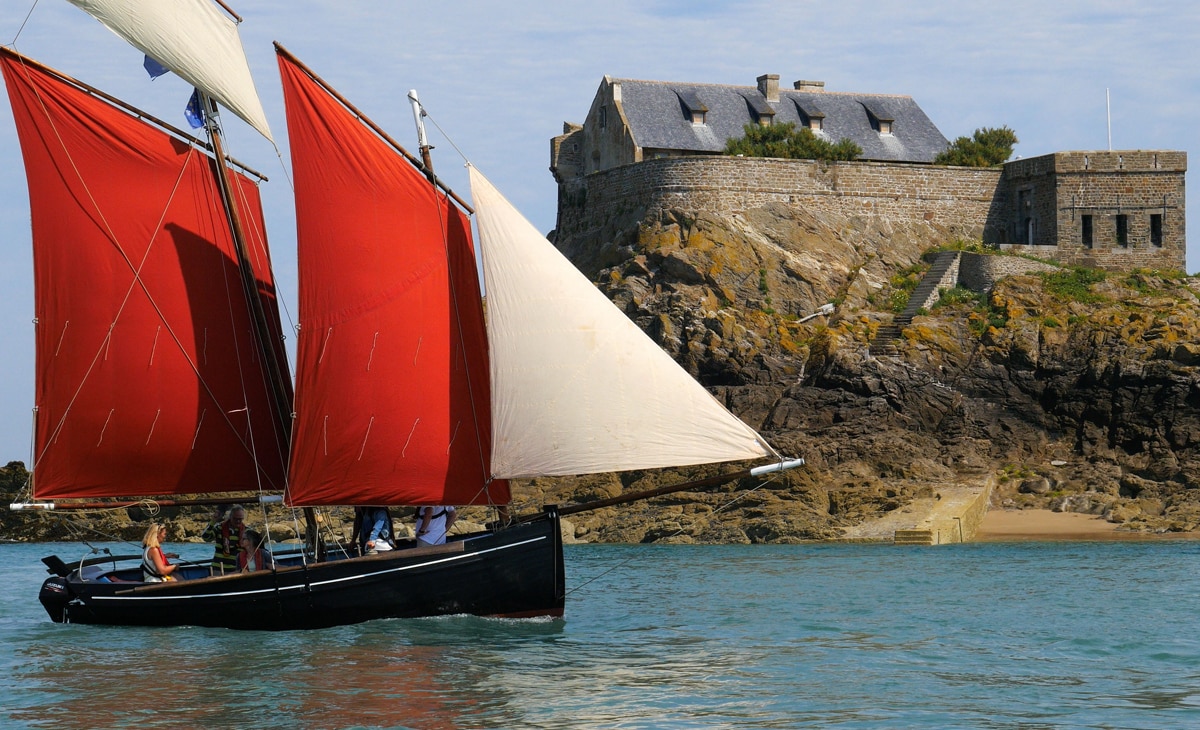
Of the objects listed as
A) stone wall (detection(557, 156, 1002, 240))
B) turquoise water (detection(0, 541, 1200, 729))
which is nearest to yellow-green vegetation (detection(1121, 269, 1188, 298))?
stone wall (detection(557, 156, 1002, 240))

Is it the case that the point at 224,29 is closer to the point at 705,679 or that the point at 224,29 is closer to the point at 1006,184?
the point at 705,679

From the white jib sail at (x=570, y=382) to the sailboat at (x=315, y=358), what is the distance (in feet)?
0.11

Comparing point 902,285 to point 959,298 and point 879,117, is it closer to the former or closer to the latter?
point 959,298

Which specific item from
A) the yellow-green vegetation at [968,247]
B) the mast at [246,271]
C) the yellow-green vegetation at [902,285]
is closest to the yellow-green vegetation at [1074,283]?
the yellow-green vegetation at [968,247]

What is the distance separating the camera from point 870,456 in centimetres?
4738

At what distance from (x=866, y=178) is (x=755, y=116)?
516cm

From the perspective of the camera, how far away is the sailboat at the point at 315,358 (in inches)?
889

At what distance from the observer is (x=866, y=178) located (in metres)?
59.6

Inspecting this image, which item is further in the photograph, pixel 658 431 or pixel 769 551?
pixel 769 551

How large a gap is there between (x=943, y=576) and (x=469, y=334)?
1470 cm

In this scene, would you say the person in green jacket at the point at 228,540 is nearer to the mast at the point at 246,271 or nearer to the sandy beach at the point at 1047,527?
the mast at the point at 246,271

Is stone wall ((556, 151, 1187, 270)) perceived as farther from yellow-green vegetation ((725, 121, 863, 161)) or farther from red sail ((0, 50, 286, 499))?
red sail ((0, 50, 286, 499))

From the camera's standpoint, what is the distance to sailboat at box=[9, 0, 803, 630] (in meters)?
22.6

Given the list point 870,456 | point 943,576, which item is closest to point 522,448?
point 943,576
